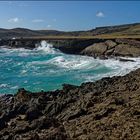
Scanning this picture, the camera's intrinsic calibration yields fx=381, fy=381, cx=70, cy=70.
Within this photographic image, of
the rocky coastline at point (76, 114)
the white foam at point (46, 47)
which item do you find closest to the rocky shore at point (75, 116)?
the rocky coastline at point (76, 114)

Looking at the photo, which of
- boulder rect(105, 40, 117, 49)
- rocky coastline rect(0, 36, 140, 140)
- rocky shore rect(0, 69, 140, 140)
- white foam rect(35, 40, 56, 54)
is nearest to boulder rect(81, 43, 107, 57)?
boulder rect(105, 40, 117, 49)

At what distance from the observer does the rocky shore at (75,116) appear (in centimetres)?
1466

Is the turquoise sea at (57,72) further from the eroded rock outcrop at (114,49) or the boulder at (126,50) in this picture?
the eroded rock outcrop at (114,49)

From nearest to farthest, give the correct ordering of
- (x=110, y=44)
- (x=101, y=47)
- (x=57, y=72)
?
(x=57, y=72), (x=110, y=44), (x=101, y=47)

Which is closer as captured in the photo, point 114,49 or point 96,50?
point 114,49

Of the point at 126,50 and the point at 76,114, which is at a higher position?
the point at 76,114

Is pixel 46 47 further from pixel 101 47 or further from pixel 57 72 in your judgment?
pixel 57 72

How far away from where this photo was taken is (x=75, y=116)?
1722 cm

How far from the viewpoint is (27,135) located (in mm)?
14930

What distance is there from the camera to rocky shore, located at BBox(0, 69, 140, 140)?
14656 millimetres

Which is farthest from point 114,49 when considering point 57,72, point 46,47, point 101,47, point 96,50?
point 46,47

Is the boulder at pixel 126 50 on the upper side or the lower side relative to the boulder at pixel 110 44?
lower

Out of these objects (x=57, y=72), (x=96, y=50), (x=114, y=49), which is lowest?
(x=57, y=72)

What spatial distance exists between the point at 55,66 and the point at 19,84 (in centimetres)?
1291
